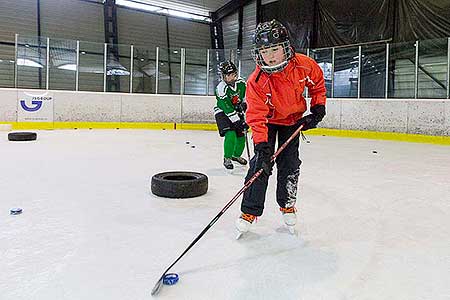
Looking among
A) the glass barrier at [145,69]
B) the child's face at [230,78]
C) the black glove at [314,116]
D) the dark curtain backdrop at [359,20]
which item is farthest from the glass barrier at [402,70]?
the black glove at [314,116]

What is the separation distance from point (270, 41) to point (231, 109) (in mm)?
1846

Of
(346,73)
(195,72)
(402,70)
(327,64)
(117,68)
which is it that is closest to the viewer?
(402,70)

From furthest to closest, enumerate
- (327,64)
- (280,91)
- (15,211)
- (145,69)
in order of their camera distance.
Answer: (145,69) < (327,64) < (15,211) < (280,91)

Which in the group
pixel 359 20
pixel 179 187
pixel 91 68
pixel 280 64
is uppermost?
pixel 359 20

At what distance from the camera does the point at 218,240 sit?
180 cm

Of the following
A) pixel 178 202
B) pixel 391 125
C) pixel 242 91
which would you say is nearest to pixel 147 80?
pixel 391 125

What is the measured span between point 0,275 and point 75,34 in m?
10.1

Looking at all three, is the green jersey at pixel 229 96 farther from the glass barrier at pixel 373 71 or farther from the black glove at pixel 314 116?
the glass barrier at pixel 373 71

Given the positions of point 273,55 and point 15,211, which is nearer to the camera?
point 273,55

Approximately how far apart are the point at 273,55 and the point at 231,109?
5.96ft

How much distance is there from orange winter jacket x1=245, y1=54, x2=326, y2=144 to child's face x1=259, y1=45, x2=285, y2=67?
6cm

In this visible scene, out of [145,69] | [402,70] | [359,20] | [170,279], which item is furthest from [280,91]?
[359,20]

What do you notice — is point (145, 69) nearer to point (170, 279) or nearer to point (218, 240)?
point (218, 240)

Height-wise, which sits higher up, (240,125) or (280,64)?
(280,64)
